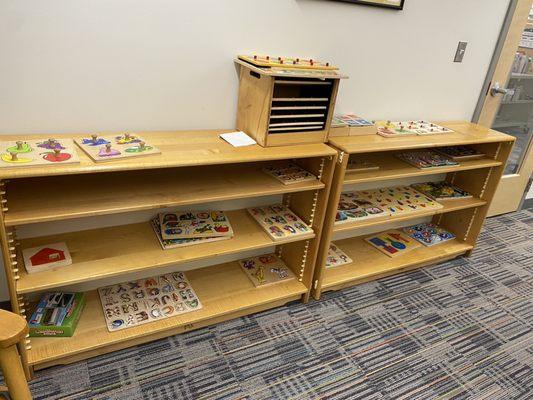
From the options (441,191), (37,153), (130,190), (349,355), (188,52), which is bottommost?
(349,355)

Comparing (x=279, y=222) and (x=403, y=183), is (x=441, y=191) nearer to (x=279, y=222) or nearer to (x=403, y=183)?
(x=403, y=183)

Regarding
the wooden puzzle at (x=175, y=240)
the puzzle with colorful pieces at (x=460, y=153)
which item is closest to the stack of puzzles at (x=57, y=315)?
the wooden puzzle at (x=175, y=240)

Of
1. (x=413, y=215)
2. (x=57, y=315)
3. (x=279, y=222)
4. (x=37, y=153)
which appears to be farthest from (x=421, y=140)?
(x=57, y=315)

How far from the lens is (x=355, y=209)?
225cm

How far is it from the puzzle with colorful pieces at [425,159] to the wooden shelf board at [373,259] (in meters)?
0.58

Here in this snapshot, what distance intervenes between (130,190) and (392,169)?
1.36 m

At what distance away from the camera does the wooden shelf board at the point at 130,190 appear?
1391 millimetres

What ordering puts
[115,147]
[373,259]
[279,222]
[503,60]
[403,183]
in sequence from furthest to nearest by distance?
[403,183] < [503,60] < [373,259] < [279,222] < [115,147]

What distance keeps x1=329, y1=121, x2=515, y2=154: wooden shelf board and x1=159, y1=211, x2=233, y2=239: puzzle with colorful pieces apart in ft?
2.10

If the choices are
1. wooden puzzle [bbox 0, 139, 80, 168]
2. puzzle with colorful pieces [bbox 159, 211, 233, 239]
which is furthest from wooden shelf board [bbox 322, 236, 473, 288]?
wooden puzzle [bbox 0, 139, 80, 168]

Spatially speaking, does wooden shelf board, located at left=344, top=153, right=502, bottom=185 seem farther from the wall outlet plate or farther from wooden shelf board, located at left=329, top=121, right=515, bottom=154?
the wall outlet plate

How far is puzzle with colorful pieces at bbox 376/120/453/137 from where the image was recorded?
2.11 metres

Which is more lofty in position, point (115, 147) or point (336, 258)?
point (115, 147)

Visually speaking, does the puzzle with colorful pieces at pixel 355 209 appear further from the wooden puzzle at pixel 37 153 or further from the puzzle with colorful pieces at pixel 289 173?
the wooden puzzle at pixel 37 153
